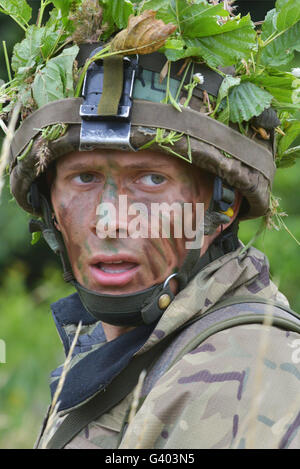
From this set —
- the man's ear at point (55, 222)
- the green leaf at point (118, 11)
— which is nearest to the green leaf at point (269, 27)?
the green leaf at point (118, 11)

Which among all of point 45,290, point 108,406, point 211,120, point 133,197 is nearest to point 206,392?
point 108,406

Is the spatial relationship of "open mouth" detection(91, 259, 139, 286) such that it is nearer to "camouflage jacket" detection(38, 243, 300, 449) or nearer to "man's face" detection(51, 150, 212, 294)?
"man's face" detection(51, 150, 212, 294)

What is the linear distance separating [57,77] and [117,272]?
29.4 inches

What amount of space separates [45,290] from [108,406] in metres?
6.81

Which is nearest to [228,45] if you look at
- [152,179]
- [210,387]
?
[152,179]

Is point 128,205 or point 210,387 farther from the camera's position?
point 128,205

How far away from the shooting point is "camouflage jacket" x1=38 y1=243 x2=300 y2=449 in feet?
6.86

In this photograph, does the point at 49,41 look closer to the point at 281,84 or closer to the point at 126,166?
the point at 126,166

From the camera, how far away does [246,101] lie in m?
2.57

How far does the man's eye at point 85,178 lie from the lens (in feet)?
8.75

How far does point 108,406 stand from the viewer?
8.33 ft

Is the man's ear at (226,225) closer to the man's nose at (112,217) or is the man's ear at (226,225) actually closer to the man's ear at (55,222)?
the man's nose at (112,217)

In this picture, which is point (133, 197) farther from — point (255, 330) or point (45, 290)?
point (45, 290)
